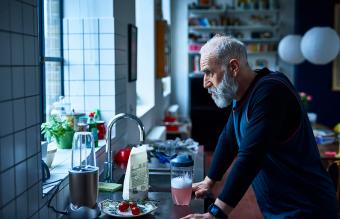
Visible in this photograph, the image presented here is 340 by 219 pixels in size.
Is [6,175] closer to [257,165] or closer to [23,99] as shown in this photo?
[23,99]

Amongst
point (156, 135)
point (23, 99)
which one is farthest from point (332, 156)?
point (23, 99)

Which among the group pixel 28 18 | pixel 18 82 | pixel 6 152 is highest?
pixel 28 18

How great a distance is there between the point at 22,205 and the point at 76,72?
1.48 m

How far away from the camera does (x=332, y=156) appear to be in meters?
3.85

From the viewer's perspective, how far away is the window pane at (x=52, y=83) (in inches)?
106

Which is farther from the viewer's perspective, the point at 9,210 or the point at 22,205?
the point at 22,205

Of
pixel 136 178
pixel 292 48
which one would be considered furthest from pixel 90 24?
pixel 292 48

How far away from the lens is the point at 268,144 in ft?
5.28

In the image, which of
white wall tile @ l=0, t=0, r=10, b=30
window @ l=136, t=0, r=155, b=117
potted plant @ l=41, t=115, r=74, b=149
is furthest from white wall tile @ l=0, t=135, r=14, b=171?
window @ l=136, t=0, r=155, b=117

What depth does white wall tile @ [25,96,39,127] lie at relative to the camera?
59.1 inches

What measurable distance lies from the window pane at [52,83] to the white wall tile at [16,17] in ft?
4.10

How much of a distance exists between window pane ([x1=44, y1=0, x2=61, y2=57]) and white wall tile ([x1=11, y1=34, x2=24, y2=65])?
1.21m

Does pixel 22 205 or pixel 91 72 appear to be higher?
pixel 91 72

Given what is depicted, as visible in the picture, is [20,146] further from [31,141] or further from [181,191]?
[181,191]
